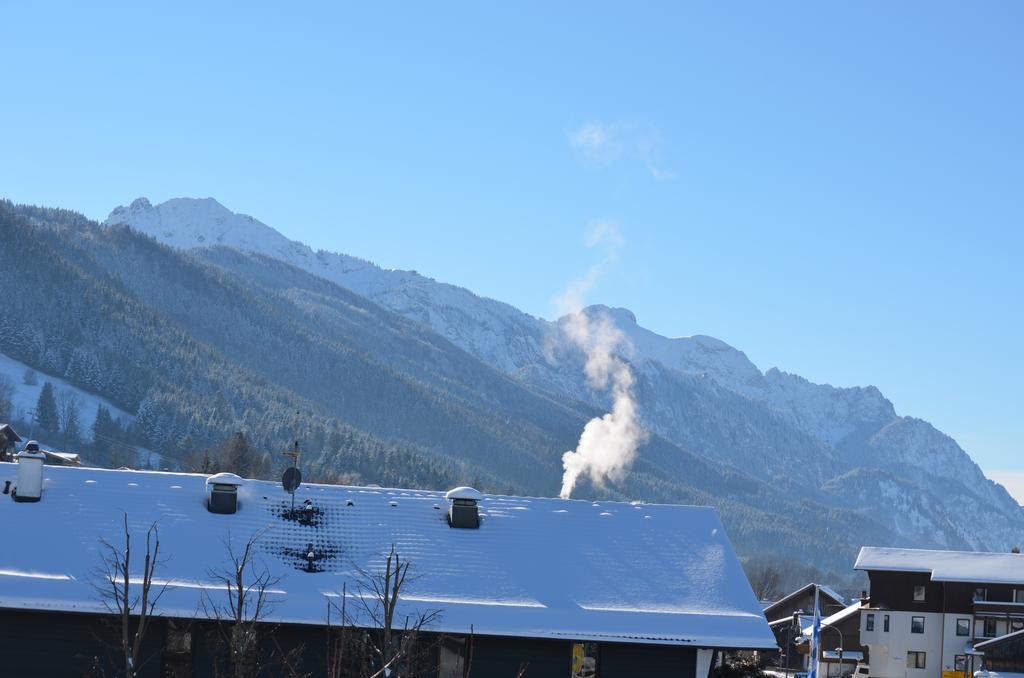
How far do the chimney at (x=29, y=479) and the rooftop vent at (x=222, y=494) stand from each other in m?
4.36

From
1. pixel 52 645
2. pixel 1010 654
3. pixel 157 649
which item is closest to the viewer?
pixel 52 645

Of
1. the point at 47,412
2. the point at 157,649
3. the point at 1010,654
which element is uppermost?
the point at 47,412

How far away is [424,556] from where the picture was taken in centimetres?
3894

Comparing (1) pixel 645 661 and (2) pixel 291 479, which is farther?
(2) pixel 291 479

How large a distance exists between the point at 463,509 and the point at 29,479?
456 inches

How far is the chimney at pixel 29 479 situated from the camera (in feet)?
125

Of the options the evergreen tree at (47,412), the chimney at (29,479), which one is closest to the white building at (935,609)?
the chimney at (29,479)

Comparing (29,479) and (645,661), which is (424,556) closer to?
(645,661)

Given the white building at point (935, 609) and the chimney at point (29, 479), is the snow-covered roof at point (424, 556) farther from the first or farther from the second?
the white building at point (935, 609)

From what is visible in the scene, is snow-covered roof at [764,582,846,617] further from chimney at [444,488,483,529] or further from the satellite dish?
the satellite dish

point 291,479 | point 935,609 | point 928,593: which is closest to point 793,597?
point 928,593

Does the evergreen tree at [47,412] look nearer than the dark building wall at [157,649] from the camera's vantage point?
No

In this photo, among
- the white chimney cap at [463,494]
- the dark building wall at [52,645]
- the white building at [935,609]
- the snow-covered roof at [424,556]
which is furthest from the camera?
the white building at [935,609]

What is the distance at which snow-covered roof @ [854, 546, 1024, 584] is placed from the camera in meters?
72.6
